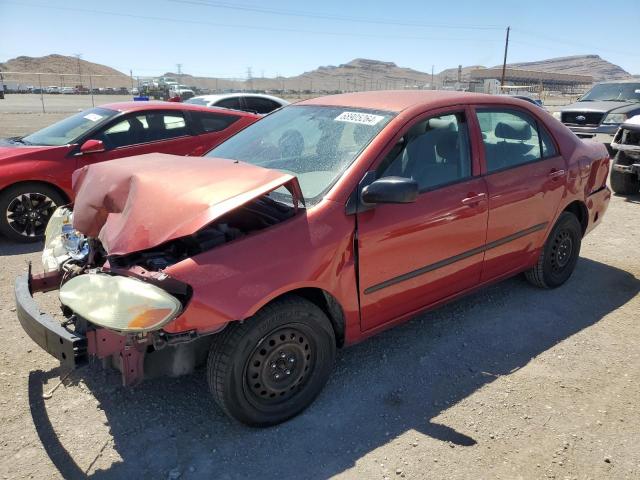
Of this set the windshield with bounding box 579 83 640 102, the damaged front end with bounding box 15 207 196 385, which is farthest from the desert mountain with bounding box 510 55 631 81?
the damaged front end with bounding box 15 207 196 385

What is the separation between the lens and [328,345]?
2.83 metres

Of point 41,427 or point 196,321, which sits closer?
point 196,321

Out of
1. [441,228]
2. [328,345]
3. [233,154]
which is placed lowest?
[328,345]

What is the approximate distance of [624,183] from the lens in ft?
26.6

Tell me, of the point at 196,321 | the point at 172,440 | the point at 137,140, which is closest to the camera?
the point at 196,321

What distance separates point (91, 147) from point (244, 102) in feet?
19.5

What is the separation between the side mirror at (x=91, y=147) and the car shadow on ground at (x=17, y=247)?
3.87 feet

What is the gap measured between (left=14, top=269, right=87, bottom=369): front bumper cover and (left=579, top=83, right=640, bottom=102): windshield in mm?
14005

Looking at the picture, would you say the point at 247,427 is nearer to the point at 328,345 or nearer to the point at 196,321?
the point at 328,345

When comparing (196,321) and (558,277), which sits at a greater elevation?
(196,321)

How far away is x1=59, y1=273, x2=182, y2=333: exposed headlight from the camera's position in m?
2.16

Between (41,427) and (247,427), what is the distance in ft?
3.66

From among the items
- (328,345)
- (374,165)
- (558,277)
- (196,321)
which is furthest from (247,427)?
(558,277)

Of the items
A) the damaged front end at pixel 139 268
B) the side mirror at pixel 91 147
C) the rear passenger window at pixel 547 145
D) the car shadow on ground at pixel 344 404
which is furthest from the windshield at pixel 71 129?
the rear passenger window at pixel 547 145
